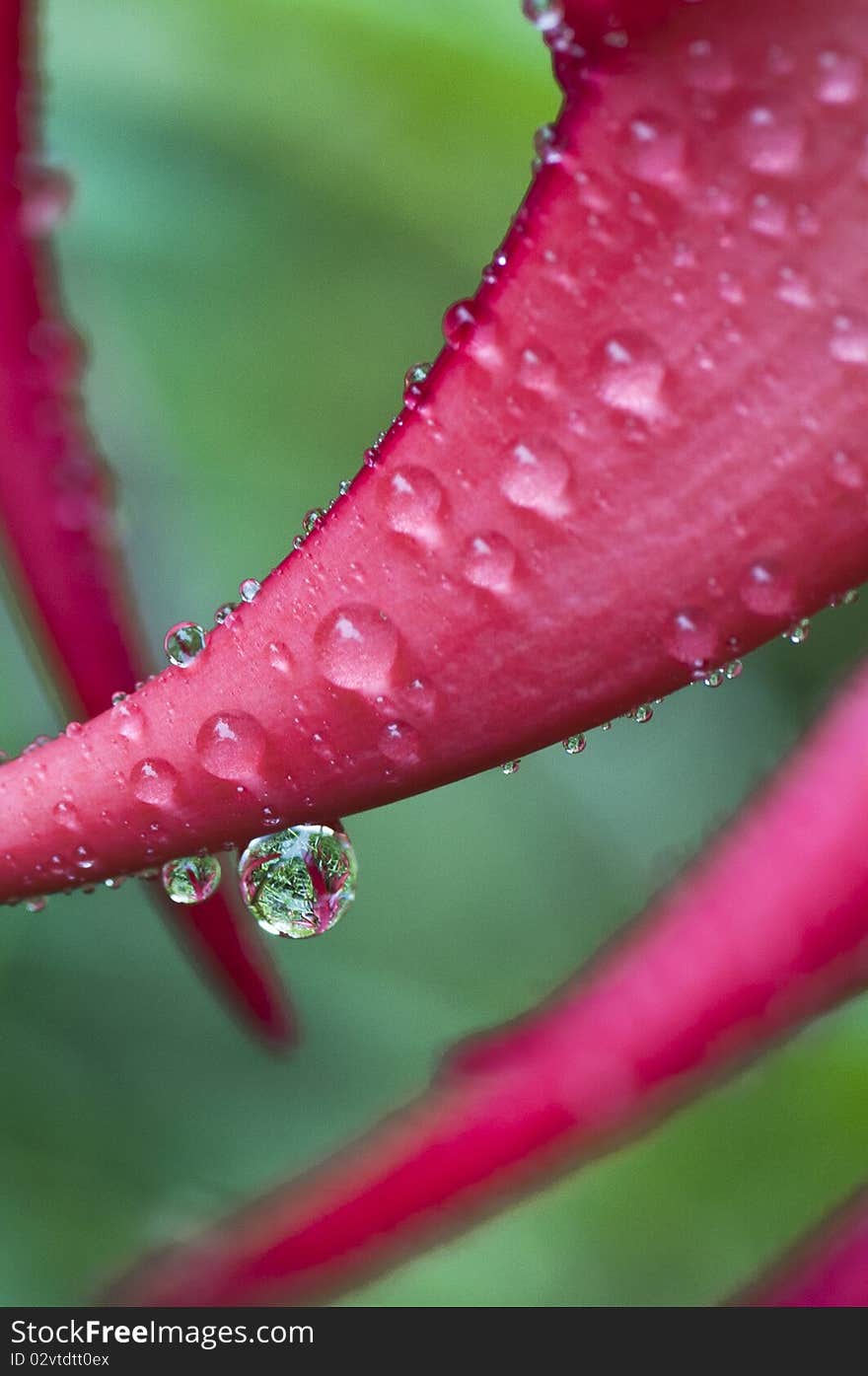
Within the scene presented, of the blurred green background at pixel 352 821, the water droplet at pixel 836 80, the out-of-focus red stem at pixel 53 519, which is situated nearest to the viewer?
the water droplet at pixel 836 80

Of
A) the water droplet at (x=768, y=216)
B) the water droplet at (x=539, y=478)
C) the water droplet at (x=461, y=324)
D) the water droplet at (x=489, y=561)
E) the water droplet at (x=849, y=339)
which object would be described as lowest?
the water droplet at (x=489, y=561)

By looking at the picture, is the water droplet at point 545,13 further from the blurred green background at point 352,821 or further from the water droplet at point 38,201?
the blurred green background at point 352,821

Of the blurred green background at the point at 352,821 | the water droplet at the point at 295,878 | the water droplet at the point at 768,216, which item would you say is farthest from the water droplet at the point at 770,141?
the blurred green background at the point at 352,821

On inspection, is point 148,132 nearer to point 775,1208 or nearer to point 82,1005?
point 82,1005

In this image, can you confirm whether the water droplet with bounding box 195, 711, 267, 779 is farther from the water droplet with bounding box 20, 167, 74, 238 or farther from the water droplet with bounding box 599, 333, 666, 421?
the water droplet with bounding box 20, 167, 74, 238

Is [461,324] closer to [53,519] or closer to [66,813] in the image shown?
[66,813]

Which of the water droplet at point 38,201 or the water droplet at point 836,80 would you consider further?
the water droplet at point 38,201
